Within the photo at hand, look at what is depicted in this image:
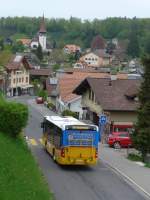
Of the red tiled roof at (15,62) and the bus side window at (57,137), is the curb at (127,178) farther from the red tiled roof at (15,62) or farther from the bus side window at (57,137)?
the red tiled roof at (15,62)

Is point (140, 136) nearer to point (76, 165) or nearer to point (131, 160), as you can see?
point (131, 160)

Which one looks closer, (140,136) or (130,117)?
(140,136)

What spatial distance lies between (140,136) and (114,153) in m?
5.18

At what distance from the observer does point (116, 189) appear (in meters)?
27.3

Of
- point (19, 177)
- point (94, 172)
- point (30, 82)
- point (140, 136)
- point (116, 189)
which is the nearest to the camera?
point (19, 177)

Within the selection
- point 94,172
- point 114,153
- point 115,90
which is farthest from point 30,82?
point 94,172

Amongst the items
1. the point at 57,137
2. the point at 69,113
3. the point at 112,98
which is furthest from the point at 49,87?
the point at 57,137

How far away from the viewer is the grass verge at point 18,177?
774 inches

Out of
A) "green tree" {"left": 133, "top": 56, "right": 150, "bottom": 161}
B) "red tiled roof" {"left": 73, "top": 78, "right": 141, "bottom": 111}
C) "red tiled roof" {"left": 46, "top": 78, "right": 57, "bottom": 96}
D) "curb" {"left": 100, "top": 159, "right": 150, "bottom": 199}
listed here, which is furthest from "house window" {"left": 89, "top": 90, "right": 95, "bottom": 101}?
"red tiled roof" {"left": 46, "top": 78, "right": 57, "bottom": 96}

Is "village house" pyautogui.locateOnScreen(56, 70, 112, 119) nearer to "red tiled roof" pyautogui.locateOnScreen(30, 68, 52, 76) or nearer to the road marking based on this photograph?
the road marking

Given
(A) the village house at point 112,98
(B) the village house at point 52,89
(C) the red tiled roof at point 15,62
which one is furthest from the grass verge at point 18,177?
(C) the red tiled roof at point 15,62

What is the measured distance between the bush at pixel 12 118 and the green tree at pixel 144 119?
26.9 ft

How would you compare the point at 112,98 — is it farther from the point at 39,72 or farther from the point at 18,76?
the point at 39,72

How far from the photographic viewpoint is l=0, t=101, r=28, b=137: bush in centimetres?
3391
